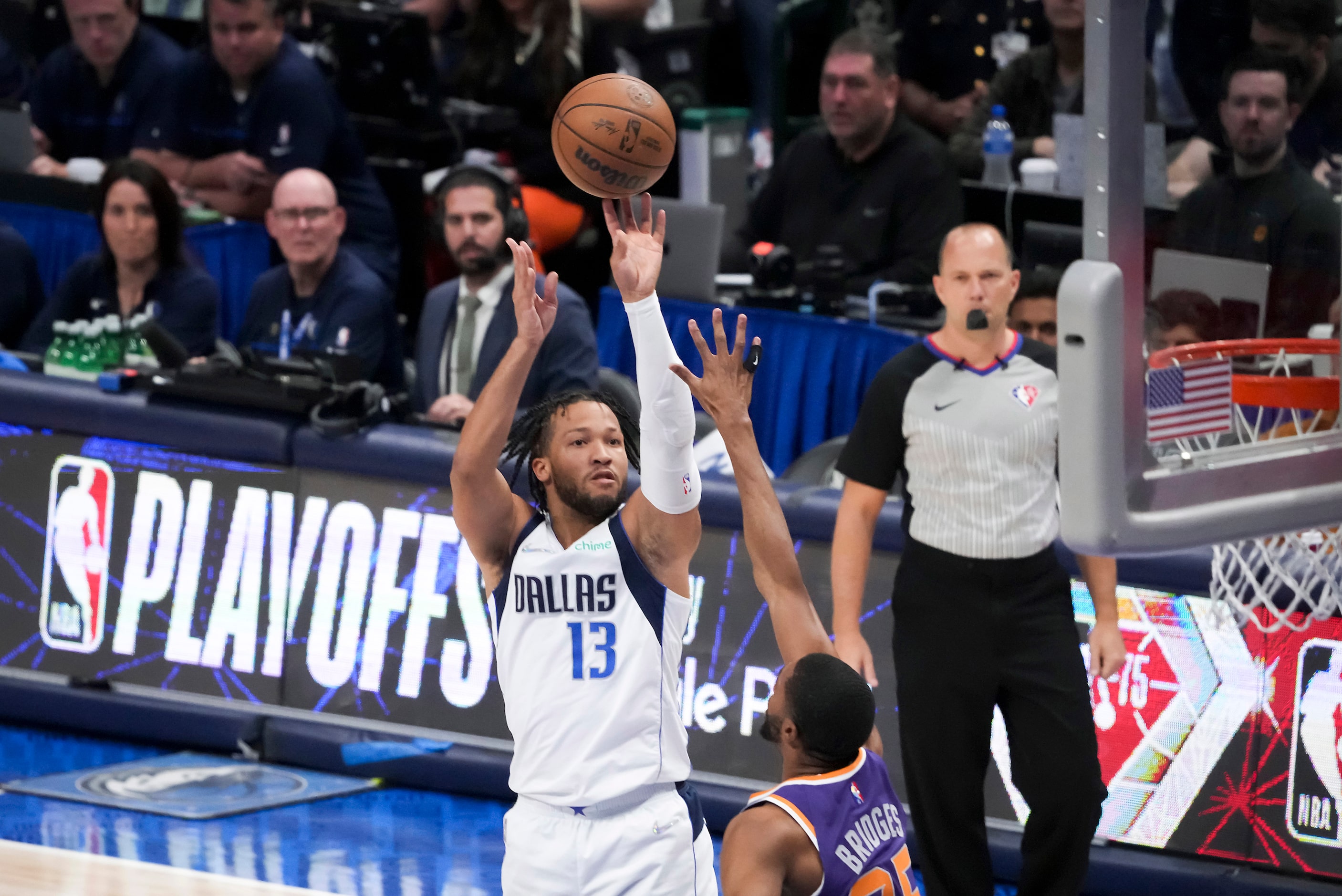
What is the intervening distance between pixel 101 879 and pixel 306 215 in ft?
11.4

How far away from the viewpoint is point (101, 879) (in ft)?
19.4

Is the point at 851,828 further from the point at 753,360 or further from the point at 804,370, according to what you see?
the point at 804,370

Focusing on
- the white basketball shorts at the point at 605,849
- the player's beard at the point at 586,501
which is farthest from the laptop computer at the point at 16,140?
the white basketball shorts at the point at 605,849

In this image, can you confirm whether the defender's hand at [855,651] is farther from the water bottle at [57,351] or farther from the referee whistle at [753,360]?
the water bottle at [57,351]

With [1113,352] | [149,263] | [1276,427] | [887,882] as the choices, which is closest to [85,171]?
[149,263]

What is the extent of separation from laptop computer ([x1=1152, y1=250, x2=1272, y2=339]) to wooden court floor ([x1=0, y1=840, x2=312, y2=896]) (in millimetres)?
3370

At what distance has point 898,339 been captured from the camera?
8.02m

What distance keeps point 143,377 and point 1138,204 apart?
480cm

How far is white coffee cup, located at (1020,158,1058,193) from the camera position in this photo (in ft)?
27.5

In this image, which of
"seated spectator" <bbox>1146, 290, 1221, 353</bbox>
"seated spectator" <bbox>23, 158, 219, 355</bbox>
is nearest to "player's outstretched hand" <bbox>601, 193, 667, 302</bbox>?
"seated spectator" <bbox>1146, 290, 1221, 353</bbox>

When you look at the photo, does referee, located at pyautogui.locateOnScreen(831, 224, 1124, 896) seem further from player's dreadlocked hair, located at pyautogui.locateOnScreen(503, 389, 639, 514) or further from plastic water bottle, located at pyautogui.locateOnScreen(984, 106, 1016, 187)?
plastic water bottle, located at pyautogui.locateOnScreen(984, 106, 1016, 187)

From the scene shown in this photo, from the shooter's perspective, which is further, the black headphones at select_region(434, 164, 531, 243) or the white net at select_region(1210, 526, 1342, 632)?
the black headphones at select_region(434, 164, 531, 243)

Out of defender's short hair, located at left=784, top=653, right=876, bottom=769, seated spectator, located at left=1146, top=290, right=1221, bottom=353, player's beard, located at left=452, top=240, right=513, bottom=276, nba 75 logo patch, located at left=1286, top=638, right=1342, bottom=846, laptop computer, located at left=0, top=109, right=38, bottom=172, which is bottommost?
nba 75 logo patch, located at left=1286, top=638, right=1342, bottom=846

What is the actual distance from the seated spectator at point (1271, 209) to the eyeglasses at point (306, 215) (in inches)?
158
